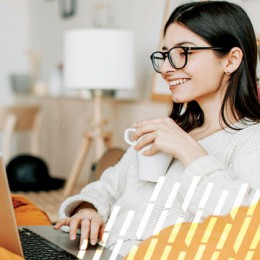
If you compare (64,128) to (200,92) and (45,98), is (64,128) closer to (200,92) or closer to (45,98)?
(45,98)

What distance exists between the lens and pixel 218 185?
1.00 meters

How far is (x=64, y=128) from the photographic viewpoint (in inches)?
162

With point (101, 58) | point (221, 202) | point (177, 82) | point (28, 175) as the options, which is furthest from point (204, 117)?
point (28, 175)

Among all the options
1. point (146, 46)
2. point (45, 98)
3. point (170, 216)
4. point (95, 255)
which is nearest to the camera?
point (95, 255)

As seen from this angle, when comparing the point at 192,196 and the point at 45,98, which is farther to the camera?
the point at 45,98

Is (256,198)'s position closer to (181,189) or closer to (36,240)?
(181,189)

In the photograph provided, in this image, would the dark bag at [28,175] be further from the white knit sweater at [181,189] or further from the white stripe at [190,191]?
the white stripe at [190,191]

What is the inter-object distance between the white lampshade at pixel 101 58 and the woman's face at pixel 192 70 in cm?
163

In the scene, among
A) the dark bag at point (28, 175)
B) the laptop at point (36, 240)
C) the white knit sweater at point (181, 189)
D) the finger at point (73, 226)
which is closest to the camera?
the laptop at point (36, 240)

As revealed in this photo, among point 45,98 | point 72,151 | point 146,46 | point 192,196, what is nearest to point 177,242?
point 192,196

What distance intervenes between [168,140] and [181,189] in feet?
0.31

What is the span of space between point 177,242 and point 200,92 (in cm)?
44

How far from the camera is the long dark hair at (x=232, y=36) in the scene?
121 cm

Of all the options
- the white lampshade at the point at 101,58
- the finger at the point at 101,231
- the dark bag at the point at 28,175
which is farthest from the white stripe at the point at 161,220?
the dark bag at the point at 28,175
